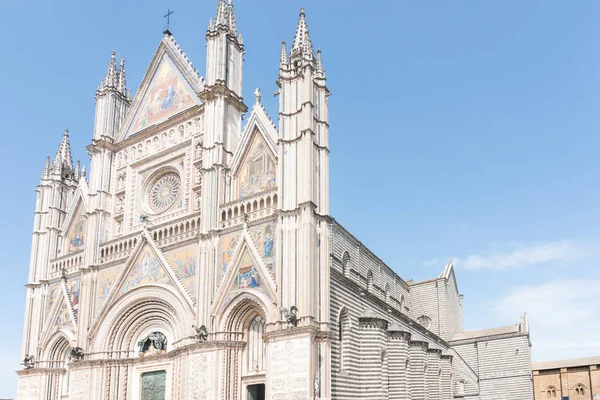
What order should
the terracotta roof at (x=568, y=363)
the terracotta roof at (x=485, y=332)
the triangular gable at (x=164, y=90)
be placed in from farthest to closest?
the terracotta roof at (x=568, y=363), the terracotta roof at (x=485, y=332), the triangular gable at (x=164, y=90)

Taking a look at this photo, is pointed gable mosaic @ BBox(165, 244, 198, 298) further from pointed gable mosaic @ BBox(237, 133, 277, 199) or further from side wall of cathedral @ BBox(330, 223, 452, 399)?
side wall of cathedral @ BBox(330, 223, 452, 399)

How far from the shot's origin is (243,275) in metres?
24.8

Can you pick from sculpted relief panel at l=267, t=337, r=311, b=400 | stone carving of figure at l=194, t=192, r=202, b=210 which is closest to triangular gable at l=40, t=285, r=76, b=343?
stone carving of figure at l=194, t=192, r=202, b=210

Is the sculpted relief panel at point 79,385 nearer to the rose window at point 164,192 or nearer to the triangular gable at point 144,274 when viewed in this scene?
the triangular gable at point 144,274

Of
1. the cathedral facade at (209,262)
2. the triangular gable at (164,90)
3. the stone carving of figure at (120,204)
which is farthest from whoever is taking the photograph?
the stone carving of figure at (120,204)

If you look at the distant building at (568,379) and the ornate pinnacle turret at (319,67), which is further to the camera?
the distant building at (568,379)

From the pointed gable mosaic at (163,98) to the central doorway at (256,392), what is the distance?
13118 millimetres

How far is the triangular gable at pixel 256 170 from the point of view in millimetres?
26016

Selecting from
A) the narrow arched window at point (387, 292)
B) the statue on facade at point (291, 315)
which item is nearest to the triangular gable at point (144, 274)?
the statue on facade at point (291, 315)

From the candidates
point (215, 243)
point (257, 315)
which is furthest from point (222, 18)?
point (257, 315)

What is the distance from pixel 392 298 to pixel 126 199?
52.6ft

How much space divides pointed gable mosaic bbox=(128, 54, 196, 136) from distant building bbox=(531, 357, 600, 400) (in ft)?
114

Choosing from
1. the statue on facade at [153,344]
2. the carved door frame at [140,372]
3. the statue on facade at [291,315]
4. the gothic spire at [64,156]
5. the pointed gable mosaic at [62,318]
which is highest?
the gothic spire at [64,156]

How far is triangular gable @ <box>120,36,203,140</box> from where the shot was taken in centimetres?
3070
